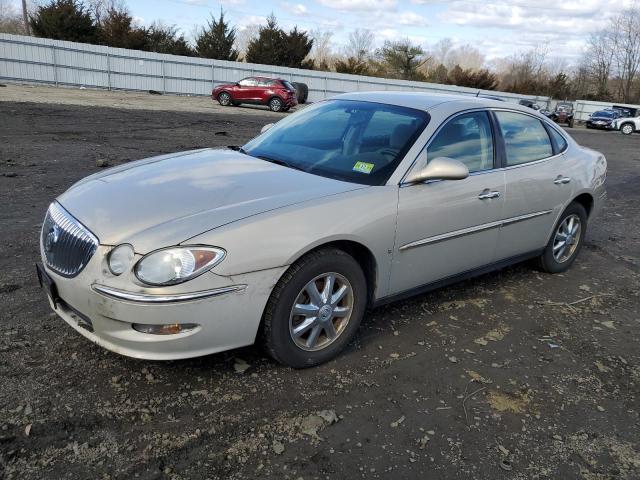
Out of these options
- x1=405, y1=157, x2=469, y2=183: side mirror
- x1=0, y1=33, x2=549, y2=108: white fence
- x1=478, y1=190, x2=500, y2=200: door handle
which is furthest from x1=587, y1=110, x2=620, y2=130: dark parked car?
x1=405, y1=157, x2=469, y2=183: side mirror

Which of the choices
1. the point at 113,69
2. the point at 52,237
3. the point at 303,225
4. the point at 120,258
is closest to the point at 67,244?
the point at 52,237

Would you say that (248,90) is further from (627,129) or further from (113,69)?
(627,129)

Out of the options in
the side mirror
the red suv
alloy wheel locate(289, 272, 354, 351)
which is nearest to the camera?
alloy wheel locate(289, 272, 354, 351)

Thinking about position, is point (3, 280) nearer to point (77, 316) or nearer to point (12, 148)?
point (77, 316)

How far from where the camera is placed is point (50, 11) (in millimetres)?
37188

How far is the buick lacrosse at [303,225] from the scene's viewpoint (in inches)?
108

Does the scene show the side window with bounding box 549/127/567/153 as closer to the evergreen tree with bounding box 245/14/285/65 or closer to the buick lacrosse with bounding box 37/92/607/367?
the buick lacrosse with bounding box 37/92/607/367

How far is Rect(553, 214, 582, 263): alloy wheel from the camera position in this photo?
16.9 feet

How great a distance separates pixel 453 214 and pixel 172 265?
79.4 inches

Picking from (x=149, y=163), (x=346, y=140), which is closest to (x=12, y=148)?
(x=149, y=163)

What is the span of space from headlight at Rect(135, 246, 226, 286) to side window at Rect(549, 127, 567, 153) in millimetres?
3661

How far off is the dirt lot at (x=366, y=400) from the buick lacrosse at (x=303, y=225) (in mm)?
292

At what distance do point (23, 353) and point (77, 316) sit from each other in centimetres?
60

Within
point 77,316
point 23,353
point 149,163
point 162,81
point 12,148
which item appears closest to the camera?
point 77,316
